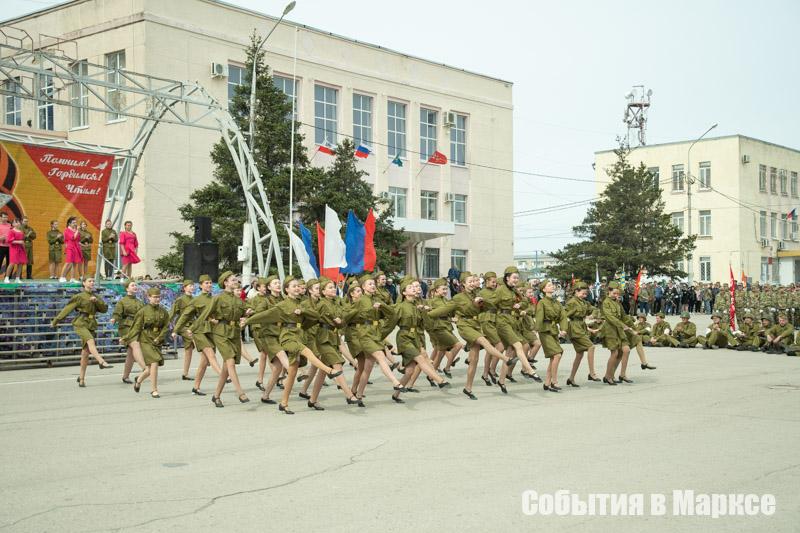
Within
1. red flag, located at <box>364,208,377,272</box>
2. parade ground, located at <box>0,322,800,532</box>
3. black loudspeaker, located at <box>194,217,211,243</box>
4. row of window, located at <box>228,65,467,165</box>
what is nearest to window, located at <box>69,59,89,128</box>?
row of window, located at <box>228,65,467,165</box>

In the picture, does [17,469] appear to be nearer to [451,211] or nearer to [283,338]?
[283,338]

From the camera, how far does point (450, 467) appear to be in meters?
8.23

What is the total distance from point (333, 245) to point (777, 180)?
5693 cm

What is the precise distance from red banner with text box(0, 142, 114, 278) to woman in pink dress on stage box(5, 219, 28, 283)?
1.54m

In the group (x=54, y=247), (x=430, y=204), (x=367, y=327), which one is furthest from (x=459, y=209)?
(x=367, y=327)

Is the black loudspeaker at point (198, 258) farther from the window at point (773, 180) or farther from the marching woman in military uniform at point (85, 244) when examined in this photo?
the window at point (773, 180)

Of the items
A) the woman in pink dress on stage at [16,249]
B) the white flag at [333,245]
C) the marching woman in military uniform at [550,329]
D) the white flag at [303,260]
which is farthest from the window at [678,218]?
the marching woman in military uniform at [550,329]

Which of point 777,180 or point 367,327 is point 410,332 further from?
point 777,180

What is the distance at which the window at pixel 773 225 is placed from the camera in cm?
6719

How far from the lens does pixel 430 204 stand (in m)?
50.0

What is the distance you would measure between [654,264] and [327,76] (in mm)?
20151

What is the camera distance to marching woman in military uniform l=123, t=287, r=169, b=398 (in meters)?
14.1

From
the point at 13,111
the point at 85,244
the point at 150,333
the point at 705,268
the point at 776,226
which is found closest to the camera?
the point at 150,333

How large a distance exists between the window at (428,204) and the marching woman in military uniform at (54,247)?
2690 centimetres
